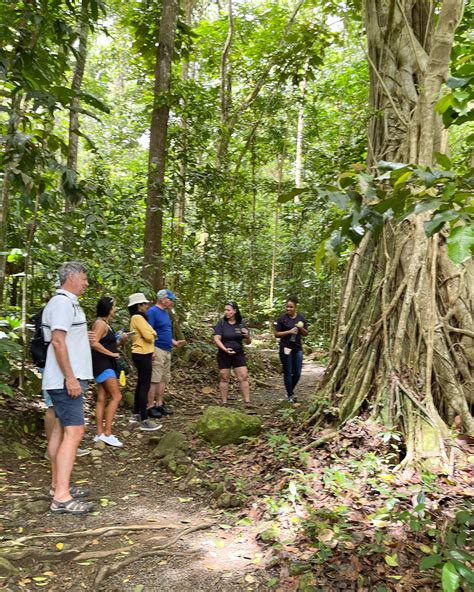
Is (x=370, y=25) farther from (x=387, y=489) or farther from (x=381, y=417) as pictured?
(x=387, y=489)

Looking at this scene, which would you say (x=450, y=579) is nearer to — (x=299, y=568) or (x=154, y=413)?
(x=299, y=568)

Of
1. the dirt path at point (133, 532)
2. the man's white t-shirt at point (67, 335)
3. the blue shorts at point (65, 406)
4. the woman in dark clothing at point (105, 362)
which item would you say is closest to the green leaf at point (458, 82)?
the dirt path at point (133, 532)

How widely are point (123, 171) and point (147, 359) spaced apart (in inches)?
389

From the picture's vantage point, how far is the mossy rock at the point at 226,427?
5.48m

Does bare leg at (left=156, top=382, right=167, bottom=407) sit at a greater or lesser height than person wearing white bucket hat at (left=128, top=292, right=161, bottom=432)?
lesser

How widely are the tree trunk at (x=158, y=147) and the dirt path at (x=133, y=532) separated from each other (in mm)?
3712

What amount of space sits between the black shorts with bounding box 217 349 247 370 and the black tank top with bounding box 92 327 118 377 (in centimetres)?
212

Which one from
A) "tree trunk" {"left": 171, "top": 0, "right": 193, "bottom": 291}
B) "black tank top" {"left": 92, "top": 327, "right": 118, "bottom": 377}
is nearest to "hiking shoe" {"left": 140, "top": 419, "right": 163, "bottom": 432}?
"black tank top" {"left": 92, "top": 327, "right": 118, "bottom": 377}

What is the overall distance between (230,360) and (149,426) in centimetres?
157

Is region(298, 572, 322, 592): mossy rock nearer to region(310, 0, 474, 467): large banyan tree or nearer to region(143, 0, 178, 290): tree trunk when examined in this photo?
region(310, 0, 474, 467): large banyan tree

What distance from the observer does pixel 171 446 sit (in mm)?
5336

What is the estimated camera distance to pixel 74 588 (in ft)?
9.53

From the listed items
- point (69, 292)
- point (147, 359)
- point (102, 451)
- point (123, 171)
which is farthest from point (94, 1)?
point (123, 171)

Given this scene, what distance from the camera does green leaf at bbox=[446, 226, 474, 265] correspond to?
156 cm
